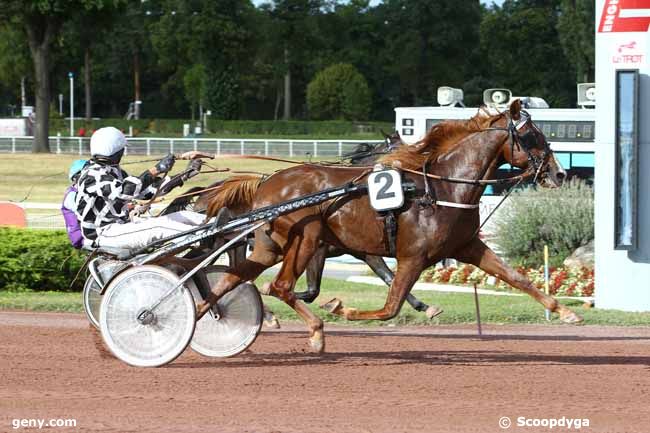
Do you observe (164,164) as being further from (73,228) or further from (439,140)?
(439,140)

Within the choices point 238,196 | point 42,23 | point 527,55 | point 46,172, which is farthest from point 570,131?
point 527,55

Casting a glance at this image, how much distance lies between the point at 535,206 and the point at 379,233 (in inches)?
329

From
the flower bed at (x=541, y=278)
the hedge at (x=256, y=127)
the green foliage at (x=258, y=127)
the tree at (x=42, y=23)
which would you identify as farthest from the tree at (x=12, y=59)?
the flower bed at (x=541, y=278)

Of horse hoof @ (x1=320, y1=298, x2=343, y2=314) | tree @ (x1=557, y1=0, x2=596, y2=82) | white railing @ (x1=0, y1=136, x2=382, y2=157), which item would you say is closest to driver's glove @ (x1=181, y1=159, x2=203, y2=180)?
horse hoof @ (x1=320, y1=298, x2=343, y2=314)

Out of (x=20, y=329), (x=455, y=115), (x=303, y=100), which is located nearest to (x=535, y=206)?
(x=455, y=115)

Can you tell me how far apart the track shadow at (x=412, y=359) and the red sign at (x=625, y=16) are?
4730mm

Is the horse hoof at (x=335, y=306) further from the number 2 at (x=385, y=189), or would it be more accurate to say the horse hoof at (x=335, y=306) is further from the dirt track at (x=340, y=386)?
the number 2 at (x=385, y=189)

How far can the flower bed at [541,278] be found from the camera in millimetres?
14555

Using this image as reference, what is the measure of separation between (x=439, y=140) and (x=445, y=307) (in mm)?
4319

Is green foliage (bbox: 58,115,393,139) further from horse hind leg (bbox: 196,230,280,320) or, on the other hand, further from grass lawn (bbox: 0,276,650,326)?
horse hind leg (bbox: 196,230,280,320)

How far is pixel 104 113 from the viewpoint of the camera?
3056 inches

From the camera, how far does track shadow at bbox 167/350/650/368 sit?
8.53 m

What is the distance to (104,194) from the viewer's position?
8.19 m

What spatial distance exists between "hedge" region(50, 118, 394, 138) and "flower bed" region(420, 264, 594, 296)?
116 feet
